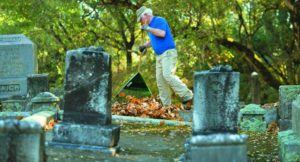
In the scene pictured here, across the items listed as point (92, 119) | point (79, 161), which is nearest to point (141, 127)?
point (92, 119)

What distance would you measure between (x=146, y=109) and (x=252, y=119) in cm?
225

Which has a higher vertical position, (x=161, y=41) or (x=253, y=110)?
(x=161, y=41)

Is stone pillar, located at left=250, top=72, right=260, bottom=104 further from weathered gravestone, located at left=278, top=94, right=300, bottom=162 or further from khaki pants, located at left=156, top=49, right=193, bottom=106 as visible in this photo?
weathered gravestone, located at left=278, top=94, right=300, bottom=162

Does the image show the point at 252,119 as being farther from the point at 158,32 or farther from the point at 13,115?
the point at 13,115

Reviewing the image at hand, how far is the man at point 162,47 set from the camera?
33.3 feet

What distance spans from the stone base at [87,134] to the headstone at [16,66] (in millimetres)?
7023

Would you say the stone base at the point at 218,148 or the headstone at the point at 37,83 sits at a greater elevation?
the headstone at the point at 37,83

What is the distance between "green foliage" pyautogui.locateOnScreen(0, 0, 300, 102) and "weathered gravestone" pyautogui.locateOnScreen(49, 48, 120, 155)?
10.1 meters

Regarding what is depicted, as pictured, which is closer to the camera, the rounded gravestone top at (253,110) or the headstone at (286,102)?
the headstone at (286,102)

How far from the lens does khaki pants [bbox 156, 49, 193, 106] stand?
10.4 m

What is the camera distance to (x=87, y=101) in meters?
6.67

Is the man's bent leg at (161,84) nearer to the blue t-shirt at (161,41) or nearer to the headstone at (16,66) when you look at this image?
the blue t-shirt at (161,41)

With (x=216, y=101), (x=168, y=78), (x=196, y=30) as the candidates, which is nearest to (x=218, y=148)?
(x=216, y=101)

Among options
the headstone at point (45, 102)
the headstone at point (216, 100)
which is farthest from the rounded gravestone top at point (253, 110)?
the headstone at point (216, 100)
